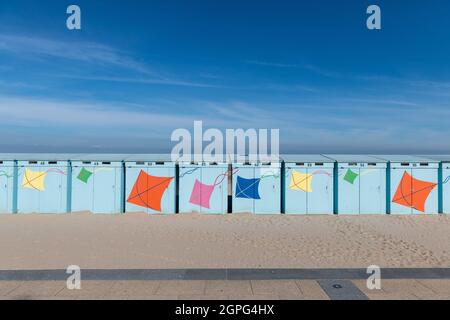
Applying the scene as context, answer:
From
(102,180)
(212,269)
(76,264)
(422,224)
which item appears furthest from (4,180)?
(422,224)

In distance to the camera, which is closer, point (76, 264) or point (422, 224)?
point (76, 264)

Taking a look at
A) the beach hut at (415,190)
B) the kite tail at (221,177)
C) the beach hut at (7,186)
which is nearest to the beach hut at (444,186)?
the beach hut at (415,190)

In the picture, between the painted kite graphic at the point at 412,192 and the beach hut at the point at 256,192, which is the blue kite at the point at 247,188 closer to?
the beach hut at the point at 256,192

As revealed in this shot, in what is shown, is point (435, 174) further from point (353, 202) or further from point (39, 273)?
point (39, 273)

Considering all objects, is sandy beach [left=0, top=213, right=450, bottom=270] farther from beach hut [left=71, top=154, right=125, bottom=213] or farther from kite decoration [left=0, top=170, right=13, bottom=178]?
kite decoration [left=0, top=170, right=13, bottom=178]

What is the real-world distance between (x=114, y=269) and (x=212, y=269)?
1.58 meters

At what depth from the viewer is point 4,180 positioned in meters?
9.95

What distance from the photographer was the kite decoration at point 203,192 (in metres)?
9.98

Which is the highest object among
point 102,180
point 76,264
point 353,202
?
point 102,180

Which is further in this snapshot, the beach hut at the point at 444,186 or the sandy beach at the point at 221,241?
the beach hut at the point at 444,186

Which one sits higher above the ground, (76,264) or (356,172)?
(356,172)

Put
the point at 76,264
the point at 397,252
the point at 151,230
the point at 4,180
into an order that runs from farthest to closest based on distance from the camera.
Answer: the point at 4,180, the point at 151,230, the point at 397,252, the point at 76,264

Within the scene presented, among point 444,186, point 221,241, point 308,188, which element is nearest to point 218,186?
point 308,188

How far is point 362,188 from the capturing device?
9.99 metres
